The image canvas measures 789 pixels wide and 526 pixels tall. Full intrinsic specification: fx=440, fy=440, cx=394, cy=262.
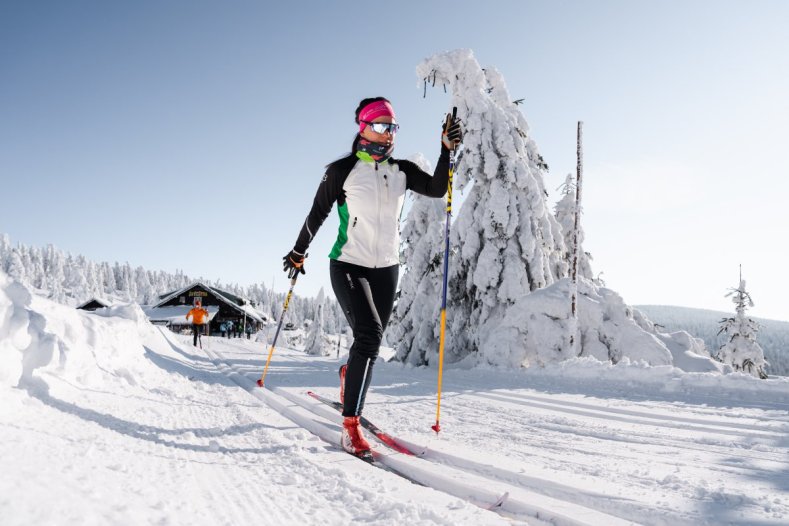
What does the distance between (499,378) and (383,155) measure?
23.8 feet

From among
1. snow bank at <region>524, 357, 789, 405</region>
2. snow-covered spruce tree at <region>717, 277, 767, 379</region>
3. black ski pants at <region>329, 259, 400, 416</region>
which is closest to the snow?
black ski pants at <region>329, 259, 400, 416</region>

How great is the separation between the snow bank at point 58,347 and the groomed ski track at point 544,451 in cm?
153

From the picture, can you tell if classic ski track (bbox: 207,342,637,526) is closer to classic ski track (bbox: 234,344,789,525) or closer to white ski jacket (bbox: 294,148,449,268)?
classic ski track (bbox: 234,344,789,525)

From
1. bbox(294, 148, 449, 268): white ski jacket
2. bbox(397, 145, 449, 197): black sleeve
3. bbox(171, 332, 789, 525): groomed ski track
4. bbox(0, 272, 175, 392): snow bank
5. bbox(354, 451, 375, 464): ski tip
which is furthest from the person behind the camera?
bbox(397, 145, 449, 197): black sleeve

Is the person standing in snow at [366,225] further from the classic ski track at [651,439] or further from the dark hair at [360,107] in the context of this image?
the classic ski track at [651,439]

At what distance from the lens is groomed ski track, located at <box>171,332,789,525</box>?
6.67 feet

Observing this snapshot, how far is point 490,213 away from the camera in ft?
52.0

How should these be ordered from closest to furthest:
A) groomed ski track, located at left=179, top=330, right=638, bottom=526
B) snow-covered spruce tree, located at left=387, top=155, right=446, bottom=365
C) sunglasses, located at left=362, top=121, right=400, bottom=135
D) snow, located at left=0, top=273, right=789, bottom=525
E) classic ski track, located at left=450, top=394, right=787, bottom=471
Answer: snow, located at left=0, top=273, right=789, bottom=525
groomed ski track, located at left=179, top=330, right=638, bottom=526
classic ski track, located at left=450, top=394, right=787, bottom=471
sunglasses, located at left=362, top=121, right=400, bottom=135
snow-covered spruce tree, located at left=387, top=155, right=446, bottom=365

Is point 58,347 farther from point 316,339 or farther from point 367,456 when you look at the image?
point 316,339

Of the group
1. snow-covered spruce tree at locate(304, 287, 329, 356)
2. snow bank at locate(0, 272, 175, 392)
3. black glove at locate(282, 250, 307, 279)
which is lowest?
snow-covered spruce tree at locate(304, 287, 329, 356)

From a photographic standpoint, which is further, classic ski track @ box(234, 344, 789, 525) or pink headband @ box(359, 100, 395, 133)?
pink headband @ box(359, 100, 395, 133)

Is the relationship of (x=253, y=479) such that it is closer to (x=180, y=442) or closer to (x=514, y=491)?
(x=180, y=442)

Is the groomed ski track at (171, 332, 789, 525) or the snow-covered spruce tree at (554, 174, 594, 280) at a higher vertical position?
the snow-covered spruce tree at (554, 174, 594, 280)

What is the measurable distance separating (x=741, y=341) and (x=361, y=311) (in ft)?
99.7
